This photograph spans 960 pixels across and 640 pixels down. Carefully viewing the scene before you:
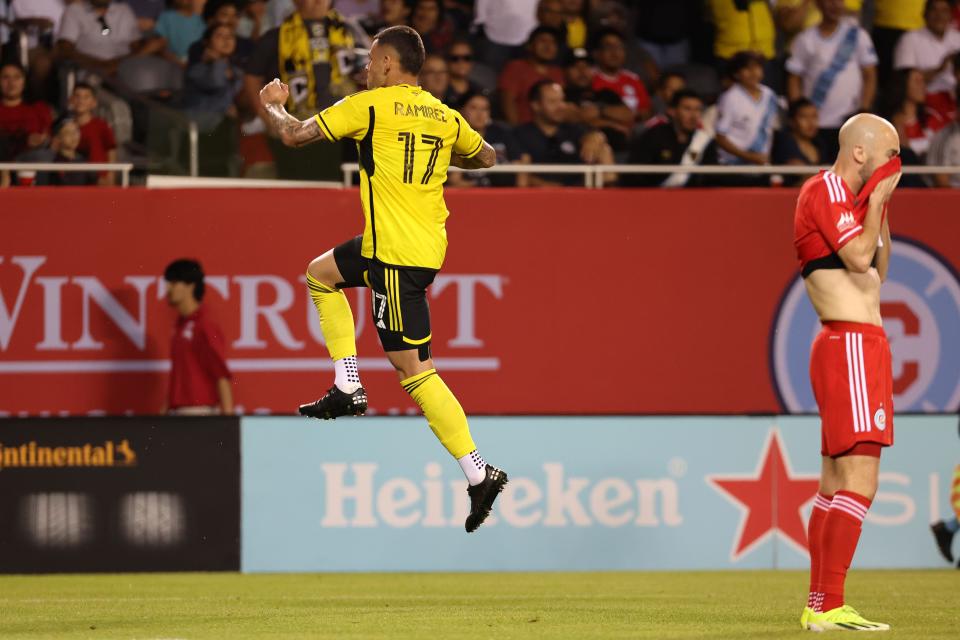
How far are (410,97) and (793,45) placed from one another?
760 cm

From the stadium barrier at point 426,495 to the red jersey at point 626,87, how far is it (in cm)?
382

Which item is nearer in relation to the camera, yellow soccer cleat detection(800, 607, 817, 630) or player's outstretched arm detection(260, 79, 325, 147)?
yellow soccer cleat detection(800, 607, 817, 630)

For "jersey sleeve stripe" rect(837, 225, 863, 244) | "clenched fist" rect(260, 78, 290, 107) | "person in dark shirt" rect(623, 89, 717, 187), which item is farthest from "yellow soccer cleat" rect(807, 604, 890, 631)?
"person in dark shirt" rect(623, 89, 717, 187)

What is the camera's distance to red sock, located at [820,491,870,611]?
292 inches

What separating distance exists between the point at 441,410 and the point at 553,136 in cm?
600

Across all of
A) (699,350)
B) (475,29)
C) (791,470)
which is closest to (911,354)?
(699,350)

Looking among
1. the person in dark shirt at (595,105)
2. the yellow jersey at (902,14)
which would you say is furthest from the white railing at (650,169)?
the yellow jersey at (902,14)

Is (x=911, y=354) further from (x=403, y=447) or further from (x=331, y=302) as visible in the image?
(x=331, y=302)

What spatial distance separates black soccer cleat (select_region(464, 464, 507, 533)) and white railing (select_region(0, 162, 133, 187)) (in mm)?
6152

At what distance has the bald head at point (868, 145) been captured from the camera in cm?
746

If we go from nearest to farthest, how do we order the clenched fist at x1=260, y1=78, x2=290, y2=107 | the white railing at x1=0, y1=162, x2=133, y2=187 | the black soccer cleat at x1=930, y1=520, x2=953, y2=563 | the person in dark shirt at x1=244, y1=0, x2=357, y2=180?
the clenched fist at x1=260, y1=78, x2=290, y2=107 → the black soccer cleat at x1=930, y1=520, x2=953, y2=563 → the person in dark shirt at x1=244, y1=0, x2=357, y2=180 → the white railing at x1=0, y1=162, x2=133, y2=187

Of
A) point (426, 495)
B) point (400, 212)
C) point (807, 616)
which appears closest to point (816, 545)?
point (807, 616)

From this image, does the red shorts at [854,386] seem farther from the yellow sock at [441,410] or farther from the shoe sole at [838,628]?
the yellow sock at [441,410]

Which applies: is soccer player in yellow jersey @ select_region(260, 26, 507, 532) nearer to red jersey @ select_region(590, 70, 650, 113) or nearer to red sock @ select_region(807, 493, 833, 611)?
red sock @ select_region(807, 493, 833, 611)
